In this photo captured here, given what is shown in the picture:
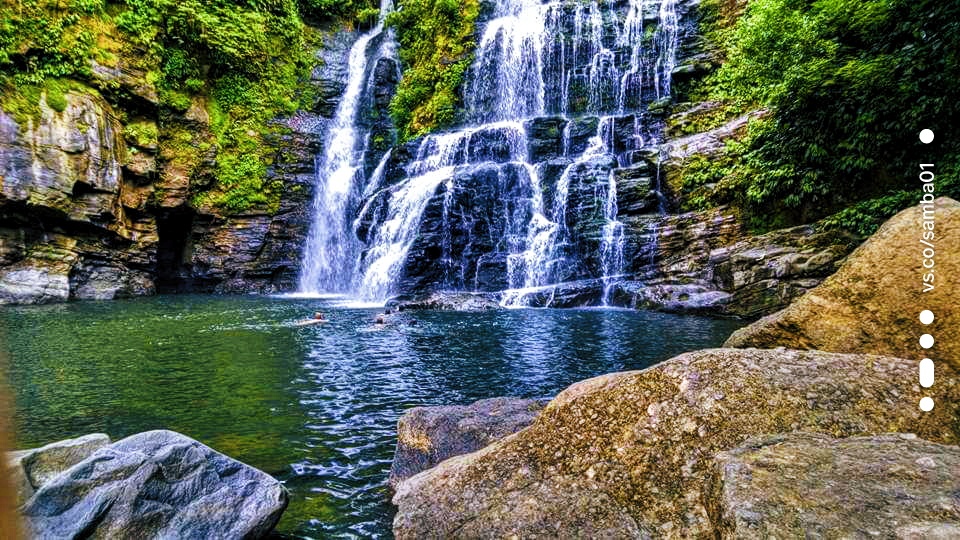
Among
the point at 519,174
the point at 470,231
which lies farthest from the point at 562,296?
the point at 519,174

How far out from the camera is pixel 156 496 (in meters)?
3.96

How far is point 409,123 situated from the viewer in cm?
3216

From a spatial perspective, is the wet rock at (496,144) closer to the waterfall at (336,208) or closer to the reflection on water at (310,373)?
the waterfall at (336,208)

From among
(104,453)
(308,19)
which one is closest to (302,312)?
(104,453)

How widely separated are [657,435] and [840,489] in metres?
1.08

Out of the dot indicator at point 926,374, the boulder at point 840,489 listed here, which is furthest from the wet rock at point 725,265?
the boulder at point 840,489

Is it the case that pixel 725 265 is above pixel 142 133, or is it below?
below

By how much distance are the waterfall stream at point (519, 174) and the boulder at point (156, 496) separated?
15.5 metres

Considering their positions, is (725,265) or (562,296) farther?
(562,296)

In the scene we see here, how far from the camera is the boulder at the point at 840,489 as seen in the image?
1.88 meters

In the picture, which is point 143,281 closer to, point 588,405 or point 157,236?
point 157,236

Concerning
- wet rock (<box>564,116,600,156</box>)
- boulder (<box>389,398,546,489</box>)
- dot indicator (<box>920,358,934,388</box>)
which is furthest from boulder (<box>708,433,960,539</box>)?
wet rock (<box>564,116,600,156</box>)

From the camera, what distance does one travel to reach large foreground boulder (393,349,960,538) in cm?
291

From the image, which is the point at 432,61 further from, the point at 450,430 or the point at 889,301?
the point at 889,301
